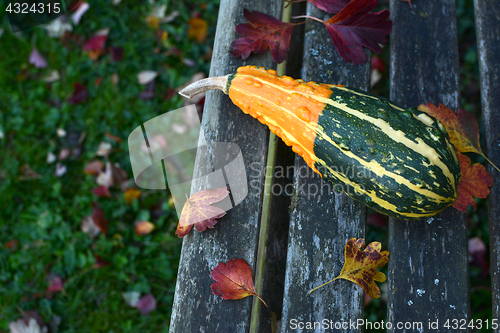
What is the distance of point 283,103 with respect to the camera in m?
1.32

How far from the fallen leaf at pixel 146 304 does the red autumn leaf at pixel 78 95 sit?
1.48 metres

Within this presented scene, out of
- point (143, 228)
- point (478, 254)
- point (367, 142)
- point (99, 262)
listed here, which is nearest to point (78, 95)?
point (143, 228)

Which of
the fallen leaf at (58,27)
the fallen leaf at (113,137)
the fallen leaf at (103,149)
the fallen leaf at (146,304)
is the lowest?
the fallen leaf at (146,304)

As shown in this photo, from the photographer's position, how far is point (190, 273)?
137 cm

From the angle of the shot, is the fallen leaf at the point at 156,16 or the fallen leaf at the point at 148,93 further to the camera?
the fallen leaf at the point at 156,16

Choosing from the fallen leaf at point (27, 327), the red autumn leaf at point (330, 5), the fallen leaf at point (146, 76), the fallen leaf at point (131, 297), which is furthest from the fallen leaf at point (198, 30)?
the fallen leaf at point (27, 327)

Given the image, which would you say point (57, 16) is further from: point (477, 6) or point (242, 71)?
point (477, 6)

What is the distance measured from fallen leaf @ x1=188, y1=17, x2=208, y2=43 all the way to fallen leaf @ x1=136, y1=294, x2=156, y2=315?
1.85m

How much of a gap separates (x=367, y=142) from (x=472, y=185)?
1.75 feet

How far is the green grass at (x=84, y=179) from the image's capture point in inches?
85.0

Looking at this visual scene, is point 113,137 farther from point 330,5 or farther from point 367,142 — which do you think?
point 367,142

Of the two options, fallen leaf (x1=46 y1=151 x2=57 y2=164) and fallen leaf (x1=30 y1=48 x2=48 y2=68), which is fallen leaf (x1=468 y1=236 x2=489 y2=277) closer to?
fallen leaf (x1=46 y1=151 x2=57 y2=164)

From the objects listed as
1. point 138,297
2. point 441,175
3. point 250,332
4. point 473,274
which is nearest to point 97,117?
point 138,297

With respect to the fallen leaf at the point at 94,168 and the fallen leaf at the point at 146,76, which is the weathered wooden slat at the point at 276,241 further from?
the fallen leaf at the point at 94,168
